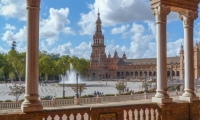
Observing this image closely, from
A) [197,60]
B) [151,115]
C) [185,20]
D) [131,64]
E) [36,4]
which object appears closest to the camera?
[36,4]

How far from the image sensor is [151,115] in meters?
9.47

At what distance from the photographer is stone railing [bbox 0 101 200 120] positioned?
23.9 ft

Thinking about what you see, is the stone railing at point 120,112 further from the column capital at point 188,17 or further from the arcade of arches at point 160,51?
the column capital at point 188,17

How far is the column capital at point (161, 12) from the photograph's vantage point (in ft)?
32.8

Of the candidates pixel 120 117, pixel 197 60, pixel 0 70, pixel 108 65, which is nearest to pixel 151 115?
pixel 120 117

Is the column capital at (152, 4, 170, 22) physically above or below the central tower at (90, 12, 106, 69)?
below

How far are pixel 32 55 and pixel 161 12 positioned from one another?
558 centimetres

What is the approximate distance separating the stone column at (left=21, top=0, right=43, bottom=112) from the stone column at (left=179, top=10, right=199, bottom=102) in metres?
6.54

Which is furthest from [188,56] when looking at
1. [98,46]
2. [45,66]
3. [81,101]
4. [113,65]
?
[113,65]

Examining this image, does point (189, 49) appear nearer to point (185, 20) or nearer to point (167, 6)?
point (185, 20)

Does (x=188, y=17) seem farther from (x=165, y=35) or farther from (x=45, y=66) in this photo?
(x=45, y=66)

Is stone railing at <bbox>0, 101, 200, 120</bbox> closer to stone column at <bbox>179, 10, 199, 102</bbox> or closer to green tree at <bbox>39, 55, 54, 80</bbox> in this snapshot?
stone column at <bbox>179, 10, 199, 102</bbox>

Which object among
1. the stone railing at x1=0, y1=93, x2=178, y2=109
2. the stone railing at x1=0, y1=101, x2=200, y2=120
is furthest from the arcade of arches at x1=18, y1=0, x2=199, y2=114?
the stone railing at x1=0, y1=93, x2=178, y2=109

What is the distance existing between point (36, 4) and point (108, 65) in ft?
487
